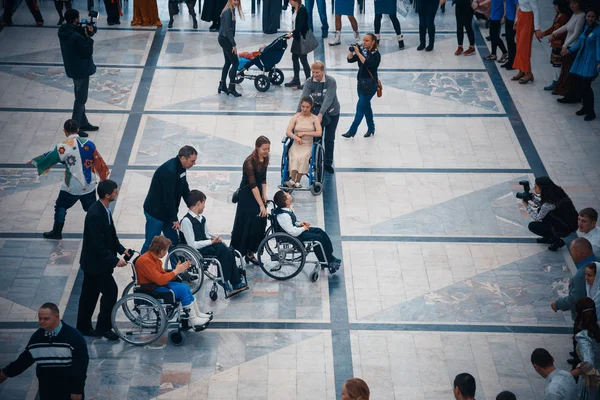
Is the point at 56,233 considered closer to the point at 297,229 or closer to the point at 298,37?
the point at 297,229

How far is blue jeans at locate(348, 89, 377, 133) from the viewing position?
1241 cm

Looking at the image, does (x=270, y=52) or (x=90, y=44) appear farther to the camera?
(x=270, y=52)

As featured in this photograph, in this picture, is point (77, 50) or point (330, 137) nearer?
point (330, 137)

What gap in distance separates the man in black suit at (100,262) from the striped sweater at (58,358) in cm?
136

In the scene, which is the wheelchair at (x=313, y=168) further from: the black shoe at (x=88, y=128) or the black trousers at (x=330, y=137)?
the black shoe at (x=88, y=128)

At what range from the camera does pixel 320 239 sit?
940 cm

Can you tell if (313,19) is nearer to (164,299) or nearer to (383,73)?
(383,73)

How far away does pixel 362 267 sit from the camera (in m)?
9.89

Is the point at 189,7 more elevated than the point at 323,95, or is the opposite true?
the point at 323,95

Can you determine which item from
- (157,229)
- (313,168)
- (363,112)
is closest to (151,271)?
(157,229)

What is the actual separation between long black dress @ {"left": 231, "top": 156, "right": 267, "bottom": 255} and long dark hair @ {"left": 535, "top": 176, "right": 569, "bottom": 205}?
313cm

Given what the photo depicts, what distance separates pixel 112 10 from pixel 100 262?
982 cm

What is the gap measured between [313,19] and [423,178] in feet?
22.2

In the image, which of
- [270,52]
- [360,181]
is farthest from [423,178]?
[270,52]
